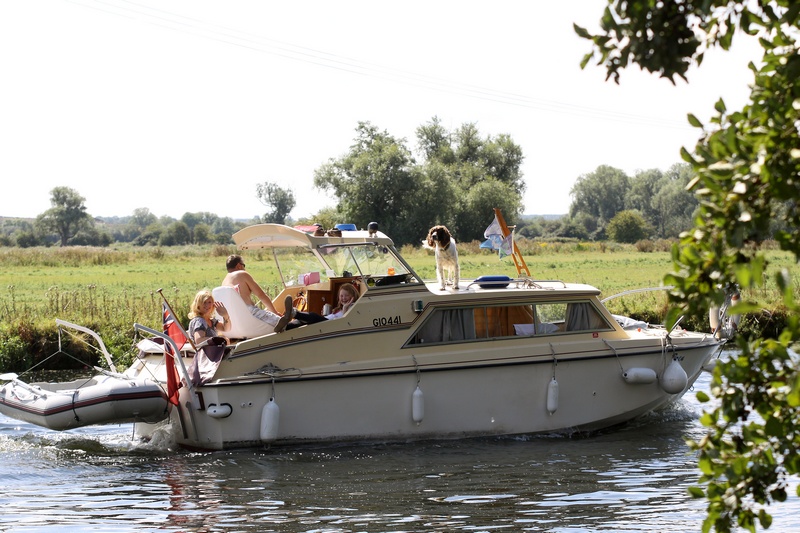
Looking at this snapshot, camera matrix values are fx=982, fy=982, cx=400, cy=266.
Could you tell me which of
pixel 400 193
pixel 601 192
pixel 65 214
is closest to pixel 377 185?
pixel 400 193

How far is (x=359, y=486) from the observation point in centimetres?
1034

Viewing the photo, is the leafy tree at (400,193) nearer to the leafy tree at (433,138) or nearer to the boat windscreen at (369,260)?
the leafy tree at (433,138)

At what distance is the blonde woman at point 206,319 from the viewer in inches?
456

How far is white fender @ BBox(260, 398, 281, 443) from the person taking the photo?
11109mm

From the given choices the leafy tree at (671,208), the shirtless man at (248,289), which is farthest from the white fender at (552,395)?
the leafy tree at (671,208)

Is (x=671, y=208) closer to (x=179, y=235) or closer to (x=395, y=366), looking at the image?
(x=179, y=235)

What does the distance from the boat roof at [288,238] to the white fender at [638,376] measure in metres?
3.47

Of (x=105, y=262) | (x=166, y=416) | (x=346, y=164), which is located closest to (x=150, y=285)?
(x=105, y=262)

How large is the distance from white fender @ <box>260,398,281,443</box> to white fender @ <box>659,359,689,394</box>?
16.6 feet

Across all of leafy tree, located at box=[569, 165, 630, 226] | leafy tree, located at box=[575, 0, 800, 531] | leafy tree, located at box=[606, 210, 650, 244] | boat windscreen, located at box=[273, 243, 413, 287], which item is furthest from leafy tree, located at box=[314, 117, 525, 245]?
leafy tree, located at box=[569, 165, 630, 226]

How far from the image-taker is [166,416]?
11352 millimetres

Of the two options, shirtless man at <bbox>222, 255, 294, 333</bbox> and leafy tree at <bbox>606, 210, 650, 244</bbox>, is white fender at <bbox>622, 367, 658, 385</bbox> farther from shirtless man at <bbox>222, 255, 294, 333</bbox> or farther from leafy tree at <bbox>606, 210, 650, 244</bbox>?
leafy tree at <bbox>606, 210, 650, 244</bbox>

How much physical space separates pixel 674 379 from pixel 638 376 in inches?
18.3

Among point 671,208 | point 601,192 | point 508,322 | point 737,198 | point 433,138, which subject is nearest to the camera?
point 737,198
